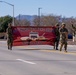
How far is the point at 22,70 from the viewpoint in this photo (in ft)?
45.4

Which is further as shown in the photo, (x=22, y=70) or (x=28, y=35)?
(x=28, y=35)

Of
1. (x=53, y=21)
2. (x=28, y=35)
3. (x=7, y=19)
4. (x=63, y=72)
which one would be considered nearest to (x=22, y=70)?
(x=63, y=72)

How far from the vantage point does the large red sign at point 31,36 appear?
2762cm

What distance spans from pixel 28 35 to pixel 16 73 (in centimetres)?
1473

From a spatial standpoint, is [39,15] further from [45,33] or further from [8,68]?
[8,68]

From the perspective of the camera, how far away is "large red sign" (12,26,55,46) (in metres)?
27.6

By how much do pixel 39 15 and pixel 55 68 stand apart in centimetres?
7744

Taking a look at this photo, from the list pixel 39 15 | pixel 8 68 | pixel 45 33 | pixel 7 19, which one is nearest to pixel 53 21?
pixel 39 15

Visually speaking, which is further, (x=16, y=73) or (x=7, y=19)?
(x=7, y=19)

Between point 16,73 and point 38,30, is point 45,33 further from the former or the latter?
point 16,73

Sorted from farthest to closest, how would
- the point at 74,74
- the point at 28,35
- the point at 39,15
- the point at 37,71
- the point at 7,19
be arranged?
the point at 7,19 → the point at 39,15 → the point at 28,35 → the point at 37,71 → the point at 74,74

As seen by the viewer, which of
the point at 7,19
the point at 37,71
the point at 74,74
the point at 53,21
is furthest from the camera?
the point at 7,19

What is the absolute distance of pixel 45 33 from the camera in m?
28.2

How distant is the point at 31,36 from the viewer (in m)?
27.6
